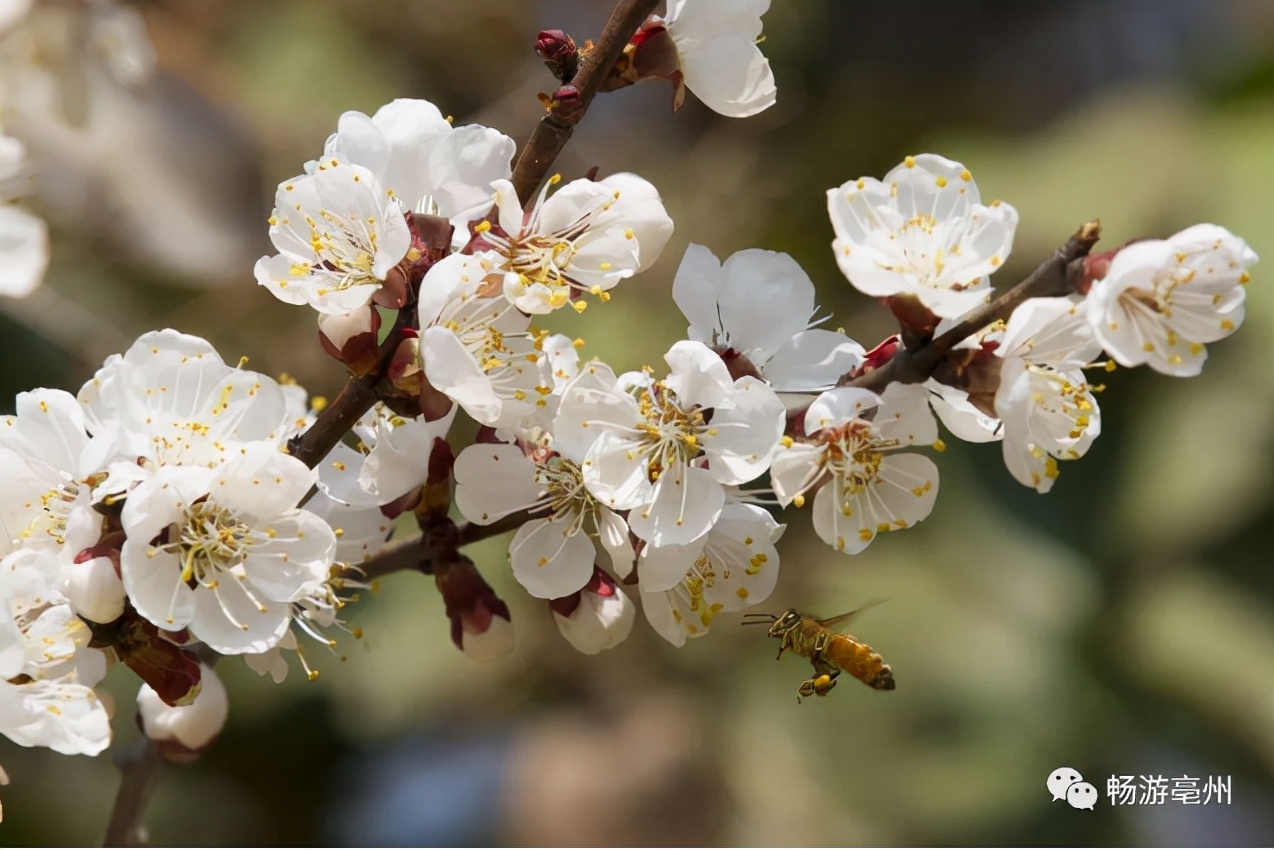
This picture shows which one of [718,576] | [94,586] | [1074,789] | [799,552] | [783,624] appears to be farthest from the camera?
[799,552]

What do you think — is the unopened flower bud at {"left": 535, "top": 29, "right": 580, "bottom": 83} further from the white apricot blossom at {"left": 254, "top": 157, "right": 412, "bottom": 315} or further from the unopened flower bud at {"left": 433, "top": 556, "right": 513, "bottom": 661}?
the unopened flower bud at {"left": 433, "top": 556, "right": 513, "bottom": 661}

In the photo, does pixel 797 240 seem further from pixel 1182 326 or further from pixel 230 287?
pixel 1182 326

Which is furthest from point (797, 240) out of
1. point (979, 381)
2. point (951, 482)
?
point (979, 381)

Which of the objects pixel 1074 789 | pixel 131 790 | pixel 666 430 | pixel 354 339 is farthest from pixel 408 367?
pixel 1074 789

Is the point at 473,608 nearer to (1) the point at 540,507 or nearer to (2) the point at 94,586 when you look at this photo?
(1) the point at 540,507

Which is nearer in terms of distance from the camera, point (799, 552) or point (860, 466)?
point (860, 466)

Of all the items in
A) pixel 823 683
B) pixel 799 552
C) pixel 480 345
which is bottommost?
pixel 799 552
